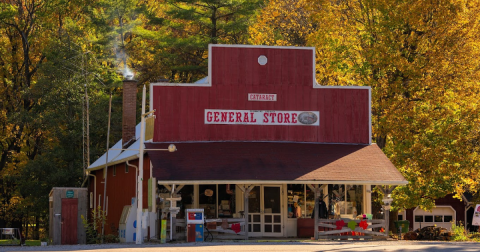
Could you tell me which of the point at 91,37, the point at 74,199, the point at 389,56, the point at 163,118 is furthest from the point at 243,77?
the point at 91,37

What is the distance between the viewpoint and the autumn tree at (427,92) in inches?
1391

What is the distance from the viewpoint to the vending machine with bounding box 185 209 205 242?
28.6m

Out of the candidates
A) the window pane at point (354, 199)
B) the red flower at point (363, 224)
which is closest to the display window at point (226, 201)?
the window pane at point (354, 199)

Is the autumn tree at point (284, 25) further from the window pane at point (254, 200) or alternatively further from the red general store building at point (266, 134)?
the window pane at point (254, 200)

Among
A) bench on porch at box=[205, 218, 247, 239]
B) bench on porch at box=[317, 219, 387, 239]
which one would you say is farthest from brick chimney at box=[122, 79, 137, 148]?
bench on porch at box=[317, 219, 387, 239]

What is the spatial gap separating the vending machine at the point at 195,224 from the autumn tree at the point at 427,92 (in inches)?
432

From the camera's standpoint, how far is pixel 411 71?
117ft

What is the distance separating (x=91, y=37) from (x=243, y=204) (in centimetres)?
2842

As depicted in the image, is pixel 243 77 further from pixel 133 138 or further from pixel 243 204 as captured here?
pixel 133 138

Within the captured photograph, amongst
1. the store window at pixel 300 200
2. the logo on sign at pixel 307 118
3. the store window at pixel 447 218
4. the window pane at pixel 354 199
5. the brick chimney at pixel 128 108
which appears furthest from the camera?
the store window at pixel 447 218

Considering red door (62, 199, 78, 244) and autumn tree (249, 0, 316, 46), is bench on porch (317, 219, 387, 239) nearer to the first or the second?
red door (62, 199, 78, 244)

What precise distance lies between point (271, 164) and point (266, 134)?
265cm

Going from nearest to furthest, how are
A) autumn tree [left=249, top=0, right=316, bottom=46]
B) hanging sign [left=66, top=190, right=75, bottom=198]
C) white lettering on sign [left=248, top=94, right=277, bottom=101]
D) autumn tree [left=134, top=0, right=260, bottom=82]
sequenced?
white lettering on sign [left=248, top=94, right=277, bottom=101] < hanging sign [left=66, top=190, right=75, bottom=198] < autumn tree [left=249, top=0, right=316, bottom=46] < autumn tree [left=134, top=0, right=260, bottom=82]

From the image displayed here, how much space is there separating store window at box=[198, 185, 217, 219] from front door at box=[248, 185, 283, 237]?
4.84 ft
